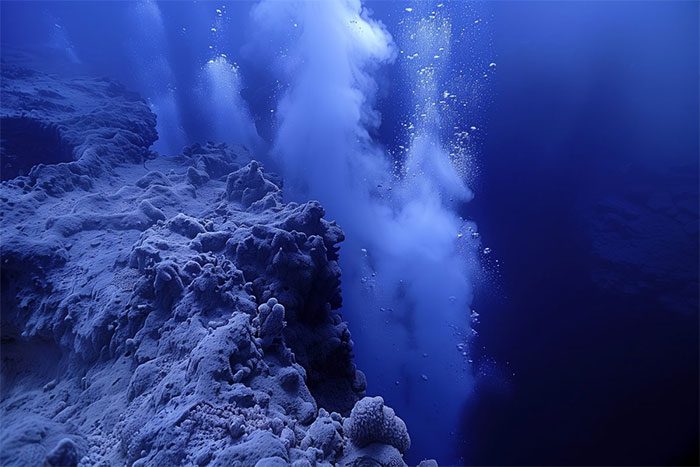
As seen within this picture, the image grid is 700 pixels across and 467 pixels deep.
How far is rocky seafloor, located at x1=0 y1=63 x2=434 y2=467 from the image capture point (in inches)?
81.7

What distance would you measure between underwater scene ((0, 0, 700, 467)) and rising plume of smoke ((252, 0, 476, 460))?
98mm

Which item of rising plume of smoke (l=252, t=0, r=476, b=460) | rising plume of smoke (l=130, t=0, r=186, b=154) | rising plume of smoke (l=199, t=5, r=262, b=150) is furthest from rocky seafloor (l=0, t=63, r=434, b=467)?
rising plume of smoke (l=130, t=0, r=186, b=154)

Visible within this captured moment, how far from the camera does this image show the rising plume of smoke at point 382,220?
547 inches

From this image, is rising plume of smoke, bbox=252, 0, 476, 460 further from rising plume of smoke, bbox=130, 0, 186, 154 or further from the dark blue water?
rising plume of smoke, bbox=130, 0, 186, 154

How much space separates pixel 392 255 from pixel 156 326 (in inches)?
473

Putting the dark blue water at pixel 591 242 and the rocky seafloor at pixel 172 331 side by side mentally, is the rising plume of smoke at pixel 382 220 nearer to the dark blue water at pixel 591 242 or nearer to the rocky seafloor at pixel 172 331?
the dark blue water at pixel 591 242

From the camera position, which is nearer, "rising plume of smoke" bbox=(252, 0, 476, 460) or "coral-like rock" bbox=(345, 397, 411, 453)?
"coral-like rock" bbox=(345, 397, 411, 453)

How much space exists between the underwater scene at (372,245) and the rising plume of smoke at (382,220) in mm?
98

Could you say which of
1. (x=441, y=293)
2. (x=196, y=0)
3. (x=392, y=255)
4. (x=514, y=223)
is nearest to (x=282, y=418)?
(x=392, y=255)

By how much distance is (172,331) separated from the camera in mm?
2877

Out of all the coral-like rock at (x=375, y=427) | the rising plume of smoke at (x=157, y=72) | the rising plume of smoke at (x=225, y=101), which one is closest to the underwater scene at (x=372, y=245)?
the coral-like rock at (x=375, y=427)

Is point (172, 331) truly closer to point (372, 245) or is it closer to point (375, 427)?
point (375, 427)

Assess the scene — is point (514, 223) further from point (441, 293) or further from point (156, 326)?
point (156, 326)

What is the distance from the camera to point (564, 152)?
1586cm
